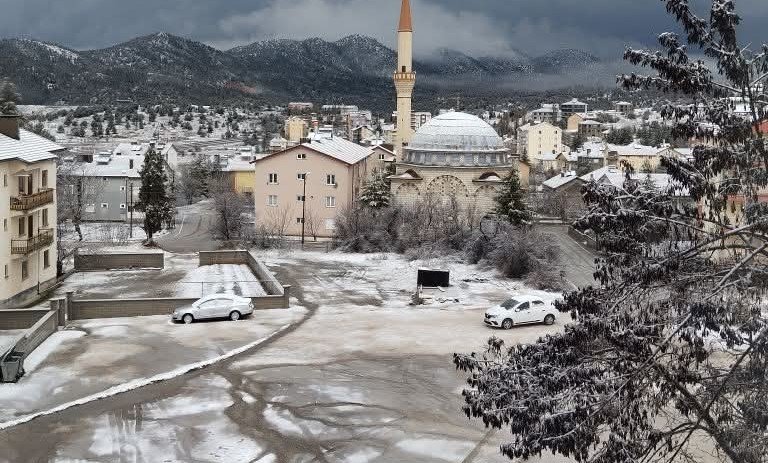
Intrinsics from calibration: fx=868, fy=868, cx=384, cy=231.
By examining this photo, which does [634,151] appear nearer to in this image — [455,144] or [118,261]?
[455,144]

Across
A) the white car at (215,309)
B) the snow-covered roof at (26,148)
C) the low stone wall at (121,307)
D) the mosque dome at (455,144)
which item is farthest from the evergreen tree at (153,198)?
the white car at (215,309)

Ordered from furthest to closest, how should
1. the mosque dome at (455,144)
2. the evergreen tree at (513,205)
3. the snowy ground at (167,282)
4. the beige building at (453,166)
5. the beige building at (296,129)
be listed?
the beige building at (296,129) → the mosque dome at (455,144) → the beige building at (453,166) → the evergreen tree at (513,205) → the snowy ground at (167,282)

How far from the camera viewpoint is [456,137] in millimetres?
65375

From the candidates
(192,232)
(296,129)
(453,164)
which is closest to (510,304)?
(453,164)

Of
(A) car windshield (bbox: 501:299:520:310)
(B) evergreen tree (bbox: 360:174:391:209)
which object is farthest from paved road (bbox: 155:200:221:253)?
(A) car windshield (bbox: 501:299:520:310)

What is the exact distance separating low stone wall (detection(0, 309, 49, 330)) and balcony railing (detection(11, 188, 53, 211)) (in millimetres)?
6211

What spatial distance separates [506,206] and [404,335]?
22.9 metres

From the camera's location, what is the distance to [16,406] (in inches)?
859

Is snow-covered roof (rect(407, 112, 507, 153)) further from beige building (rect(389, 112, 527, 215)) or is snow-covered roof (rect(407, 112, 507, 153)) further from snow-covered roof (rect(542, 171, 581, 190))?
snow-covered roof (rect(542, 171, 581, 190))

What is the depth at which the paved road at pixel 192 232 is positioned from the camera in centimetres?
5609

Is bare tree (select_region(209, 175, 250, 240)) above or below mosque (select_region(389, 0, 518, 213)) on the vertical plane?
below

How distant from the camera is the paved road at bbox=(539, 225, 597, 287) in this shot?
144ft

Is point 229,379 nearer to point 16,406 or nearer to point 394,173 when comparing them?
point 16,406

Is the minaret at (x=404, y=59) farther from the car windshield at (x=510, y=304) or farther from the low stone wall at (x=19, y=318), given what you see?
the low stone wall at (x=19, y=318)
